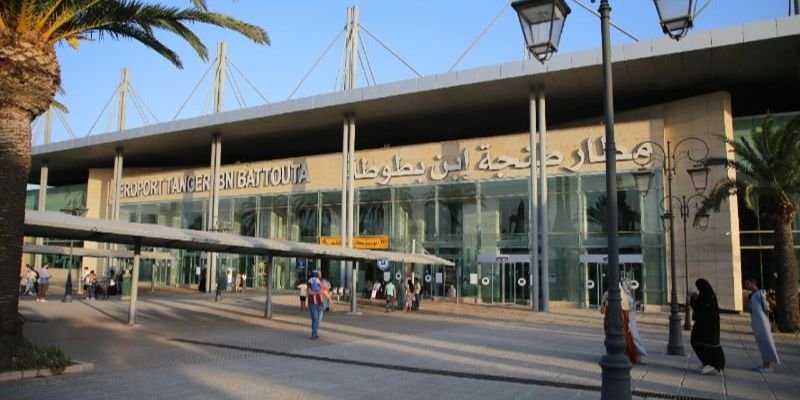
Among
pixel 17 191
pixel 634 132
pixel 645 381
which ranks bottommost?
pixel 645 381

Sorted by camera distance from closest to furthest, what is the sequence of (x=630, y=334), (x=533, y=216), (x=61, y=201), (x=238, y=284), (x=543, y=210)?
(x=630, y=334) → (x=543, y=210) → (x=533, y=216) → (x=238, y=284) → (x=61, y=201)

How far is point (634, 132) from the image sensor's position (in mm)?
31094

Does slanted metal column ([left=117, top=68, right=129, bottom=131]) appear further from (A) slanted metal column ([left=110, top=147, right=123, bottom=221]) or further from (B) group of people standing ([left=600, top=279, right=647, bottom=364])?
(B) group of people standing ([left=600, top=279, right=647, bottom=364])

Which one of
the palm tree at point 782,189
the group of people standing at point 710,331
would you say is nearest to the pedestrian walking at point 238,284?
the palm tree at point 782,189

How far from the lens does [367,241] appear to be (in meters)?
39.5

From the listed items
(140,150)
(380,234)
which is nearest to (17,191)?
(380,234)

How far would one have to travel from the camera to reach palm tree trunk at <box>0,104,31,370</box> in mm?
9547

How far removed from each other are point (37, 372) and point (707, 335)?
1083cm

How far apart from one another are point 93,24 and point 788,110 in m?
35.7

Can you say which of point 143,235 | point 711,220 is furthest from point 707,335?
point 711,220

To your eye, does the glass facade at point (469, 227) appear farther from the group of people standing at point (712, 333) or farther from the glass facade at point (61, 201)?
the glass facade at point (61, 201)

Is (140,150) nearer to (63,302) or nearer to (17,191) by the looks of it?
(63,302)

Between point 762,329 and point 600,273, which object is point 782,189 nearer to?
point 762,329

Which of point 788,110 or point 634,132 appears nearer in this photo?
point 634,132
